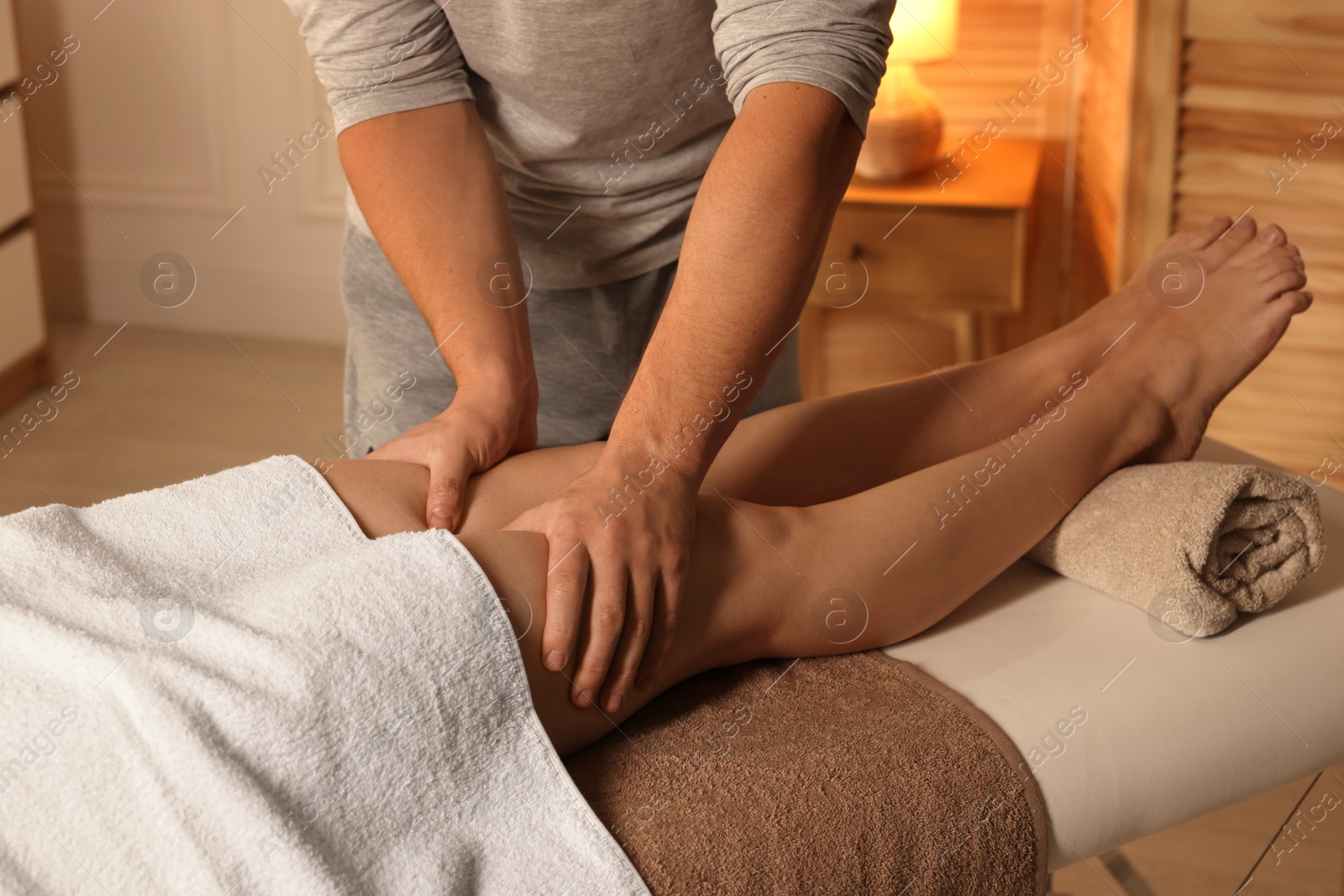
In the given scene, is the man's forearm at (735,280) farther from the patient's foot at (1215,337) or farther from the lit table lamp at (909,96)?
the lit table lamp at (909,96)

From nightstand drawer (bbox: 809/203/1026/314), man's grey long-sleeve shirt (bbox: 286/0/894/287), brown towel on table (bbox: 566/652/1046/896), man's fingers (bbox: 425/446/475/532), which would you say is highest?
man's grey long-sleeve shirt (bbox: 286/0/894/287)

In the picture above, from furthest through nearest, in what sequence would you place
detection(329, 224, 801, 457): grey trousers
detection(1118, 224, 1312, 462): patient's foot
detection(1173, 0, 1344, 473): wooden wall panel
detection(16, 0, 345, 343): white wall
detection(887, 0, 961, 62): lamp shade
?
1. detection(16, 0, 345, 343): white wall
2. detection(887, 0, 961, 62): lamp shade
3. detection(1173, 0, 1344, 473): wooden wall panel
4. detection(329, 224, 801, 457): grey trousers
5. detection(1118, 224, 1312, 462): patient's foot

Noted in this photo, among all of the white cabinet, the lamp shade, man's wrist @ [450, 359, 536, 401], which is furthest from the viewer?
the white cabinet

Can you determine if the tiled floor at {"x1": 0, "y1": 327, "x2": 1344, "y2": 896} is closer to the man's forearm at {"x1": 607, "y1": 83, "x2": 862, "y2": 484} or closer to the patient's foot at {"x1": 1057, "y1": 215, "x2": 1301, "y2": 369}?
the patient's foot at {"x1": 1057, "y1": 215, "x2": 1301, "y2": 369}

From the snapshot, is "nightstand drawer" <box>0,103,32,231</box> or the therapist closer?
the therapist

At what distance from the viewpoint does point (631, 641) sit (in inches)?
30.9

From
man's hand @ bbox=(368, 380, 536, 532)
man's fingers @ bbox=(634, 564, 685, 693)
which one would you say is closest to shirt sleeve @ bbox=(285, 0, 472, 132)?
man's hand @ bbox=(368, 380, 536, 532)

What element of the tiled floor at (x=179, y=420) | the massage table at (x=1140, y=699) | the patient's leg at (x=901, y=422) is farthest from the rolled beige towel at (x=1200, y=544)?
the tiled floor at (x=179, y=420)

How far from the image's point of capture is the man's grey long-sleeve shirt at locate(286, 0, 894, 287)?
36.3 inches

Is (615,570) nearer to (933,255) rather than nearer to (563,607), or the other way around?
(563,607)

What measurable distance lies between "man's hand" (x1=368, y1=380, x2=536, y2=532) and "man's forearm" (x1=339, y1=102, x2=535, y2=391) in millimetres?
34

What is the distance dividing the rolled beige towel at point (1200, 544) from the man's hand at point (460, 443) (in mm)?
473

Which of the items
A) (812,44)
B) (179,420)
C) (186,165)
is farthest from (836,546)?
(186,165)

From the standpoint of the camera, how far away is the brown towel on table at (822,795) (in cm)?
69
